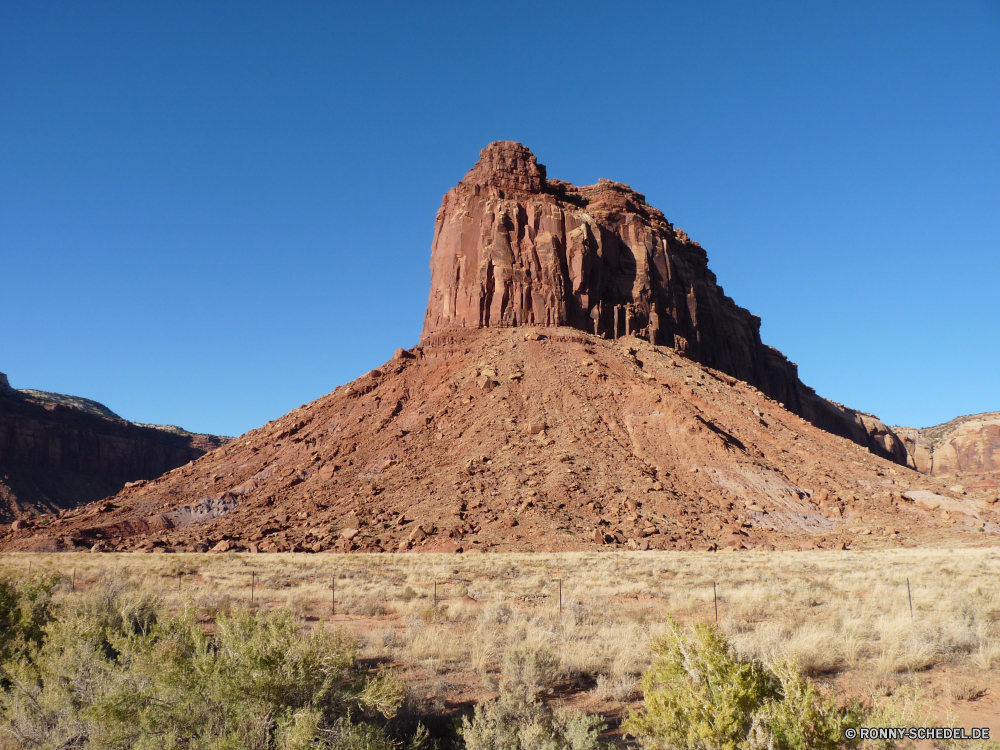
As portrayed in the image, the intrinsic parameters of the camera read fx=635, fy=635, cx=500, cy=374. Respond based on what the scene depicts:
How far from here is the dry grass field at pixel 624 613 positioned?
27.5 ft

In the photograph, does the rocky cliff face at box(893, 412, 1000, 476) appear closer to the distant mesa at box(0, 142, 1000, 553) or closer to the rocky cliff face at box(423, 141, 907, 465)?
the rocky cliff face at box(423, 141, 907, 465)

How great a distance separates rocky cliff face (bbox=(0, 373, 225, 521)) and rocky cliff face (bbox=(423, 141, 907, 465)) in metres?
61.4

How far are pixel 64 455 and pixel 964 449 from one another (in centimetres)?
13538

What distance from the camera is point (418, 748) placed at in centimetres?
584

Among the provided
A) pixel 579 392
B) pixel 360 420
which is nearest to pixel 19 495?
pixel 360 420

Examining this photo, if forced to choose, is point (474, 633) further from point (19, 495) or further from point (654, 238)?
point (19, 495)

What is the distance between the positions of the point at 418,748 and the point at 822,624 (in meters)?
8.79

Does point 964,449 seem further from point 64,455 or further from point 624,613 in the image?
point 64,455

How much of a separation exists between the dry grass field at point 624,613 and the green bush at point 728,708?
1.45ft

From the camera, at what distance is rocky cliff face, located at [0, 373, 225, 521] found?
276 ft

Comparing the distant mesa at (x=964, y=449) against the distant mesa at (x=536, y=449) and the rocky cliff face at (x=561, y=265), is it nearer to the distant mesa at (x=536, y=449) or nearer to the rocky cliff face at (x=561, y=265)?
the rocky cliff face at (x=561, y=265)

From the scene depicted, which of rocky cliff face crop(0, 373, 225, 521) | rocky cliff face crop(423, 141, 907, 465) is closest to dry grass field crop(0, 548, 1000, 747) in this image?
rocky cliff face crop(423, 141, 907, 465)

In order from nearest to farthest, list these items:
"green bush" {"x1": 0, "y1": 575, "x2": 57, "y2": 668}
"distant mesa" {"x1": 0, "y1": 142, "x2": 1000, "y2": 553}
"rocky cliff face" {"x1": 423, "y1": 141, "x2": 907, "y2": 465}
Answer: "green bush" {"x1": 0, "y1": 575, "x2": 57, "y2": 668}, "distant mesa" {"x1": 0, "y1": 142, "x2": 1000, "y2": 553}, "rocky cliff face" {"x1": 423, "y1": 141, "x2": 907, "y2": 465}

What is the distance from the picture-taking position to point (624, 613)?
531 inches
